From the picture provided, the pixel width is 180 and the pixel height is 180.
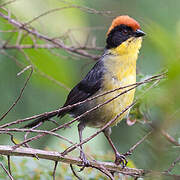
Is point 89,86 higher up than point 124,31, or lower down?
lower down

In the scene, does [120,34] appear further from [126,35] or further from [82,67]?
[82,67]

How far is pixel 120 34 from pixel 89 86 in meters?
0.64

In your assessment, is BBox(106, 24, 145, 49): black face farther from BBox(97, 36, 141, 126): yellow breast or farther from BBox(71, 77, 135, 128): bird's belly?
BBox(71, 77, 135, 128): bird's belly

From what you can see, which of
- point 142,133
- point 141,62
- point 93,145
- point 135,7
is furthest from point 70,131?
point 142,133

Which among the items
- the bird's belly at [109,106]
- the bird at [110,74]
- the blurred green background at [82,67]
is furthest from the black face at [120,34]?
the bird's belly at [109,106]

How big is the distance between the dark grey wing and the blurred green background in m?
0.14

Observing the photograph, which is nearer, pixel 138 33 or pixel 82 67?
pixel 82 67

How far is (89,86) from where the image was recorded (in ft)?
11.7

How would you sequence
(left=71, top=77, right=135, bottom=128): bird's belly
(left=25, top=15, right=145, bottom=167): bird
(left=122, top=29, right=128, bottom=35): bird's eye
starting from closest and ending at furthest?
(left=71, top=77, right=135, bottom=128): bird's belly
(left=25, top=15, right=145, bottom=167): bird
(left=122, top=29, right=128, bottom=35): bird's eye

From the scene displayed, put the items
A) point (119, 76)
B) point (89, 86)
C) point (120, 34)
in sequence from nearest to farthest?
point (119, 76) < point (89, 86) < point (120, 34)

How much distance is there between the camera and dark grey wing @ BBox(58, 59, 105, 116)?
351 centimetres

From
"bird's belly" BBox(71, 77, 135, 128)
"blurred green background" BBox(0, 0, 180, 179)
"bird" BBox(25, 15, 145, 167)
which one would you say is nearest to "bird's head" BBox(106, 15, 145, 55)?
"bird" BBox(25, 15, 145, 167)

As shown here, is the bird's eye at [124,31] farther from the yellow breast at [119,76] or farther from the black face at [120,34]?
the yellow breast at [119,76]

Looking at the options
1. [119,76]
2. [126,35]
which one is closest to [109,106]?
[119,76]
